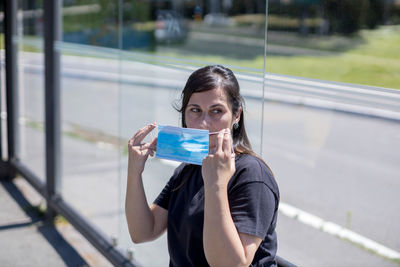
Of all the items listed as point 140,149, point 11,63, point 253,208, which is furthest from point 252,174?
point 11,63

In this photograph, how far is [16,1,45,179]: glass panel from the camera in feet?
18.4

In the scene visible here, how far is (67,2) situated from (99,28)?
935 mm

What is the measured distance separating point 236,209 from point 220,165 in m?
0.16

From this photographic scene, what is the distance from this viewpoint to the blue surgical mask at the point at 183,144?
5.38 ft

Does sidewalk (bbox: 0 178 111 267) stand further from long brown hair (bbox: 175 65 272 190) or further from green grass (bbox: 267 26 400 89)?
green grass (bbox: 267 26 400 89)

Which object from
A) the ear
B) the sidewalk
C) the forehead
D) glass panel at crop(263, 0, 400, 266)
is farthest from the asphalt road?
the sidewalk

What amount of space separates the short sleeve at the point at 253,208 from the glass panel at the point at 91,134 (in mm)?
2353

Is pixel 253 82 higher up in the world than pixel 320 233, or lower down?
higher up

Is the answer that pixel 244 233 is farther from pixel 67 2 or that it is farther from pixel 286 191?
pixel 67 2

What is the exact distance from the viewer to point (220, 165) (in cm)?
152

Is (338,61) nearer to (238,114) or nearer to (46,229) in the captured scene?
(46,229)

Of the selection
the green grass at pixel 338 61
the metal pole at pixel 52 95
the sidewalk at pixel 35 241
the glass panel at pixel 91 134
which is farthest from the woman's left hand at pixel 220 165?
the green grass at pixel 338 61

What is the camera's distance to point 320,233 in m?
3.41

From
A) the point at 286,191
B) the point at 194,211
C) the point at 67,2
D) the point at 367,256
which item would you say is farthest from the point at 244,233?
the point at 67,2
